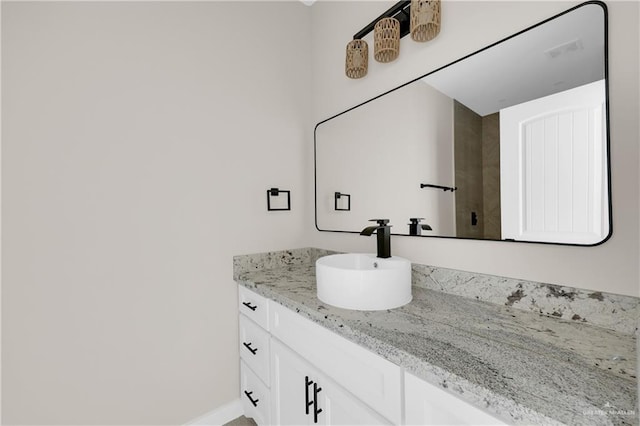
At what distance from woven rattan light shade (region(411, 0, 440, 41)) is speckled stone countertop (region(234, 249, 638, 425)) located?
106 centimetres

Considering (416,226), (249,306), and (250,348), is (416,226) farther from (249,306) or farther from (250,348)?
(250,348)

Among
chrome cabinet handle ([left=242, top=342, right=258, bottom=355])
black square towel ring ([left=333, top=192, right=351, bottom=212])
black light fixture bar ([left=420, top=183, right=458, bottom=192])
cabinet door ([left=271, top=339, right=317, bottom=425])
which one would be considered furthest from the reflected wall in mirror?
chrome cabinet handle ([left=242, top=342, right=258, bottom=355])

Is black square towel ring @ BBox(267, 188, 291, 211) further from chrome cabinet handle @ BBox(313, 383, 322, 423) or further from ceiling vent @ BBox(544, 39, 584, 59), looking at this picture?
ceiling vent @ BBox(544, 39, 584, 59)

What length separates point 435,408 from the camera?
2.12 feet

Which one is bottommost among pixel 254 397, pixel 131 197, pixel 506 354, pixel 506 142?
pixel 254 397

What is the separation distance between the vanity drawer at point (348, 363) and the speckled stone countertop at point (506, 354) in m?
0.04

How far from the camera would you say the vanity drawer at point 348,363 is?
0.74 metres

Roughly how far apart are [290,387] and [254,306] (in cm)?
41

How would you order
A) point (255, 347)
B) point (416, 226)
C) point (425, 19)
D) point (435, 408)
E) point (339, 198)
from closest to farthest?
point (435, 408), point (425, 19), point (416, 226), point (255, 347), point (339, 198)

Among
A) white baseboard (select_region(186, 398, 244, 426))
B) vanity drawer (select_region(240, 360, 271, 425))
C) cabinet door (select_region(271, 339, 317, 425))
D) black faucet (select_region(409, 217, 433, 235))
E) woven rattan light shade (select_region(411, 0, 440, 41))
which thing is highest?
woven rattan light shade (select_region(411, 0, 440, 41))

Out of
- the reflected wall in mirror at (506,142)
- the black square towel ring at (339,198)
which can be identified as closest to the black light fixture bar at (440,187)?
the reflected wall in mirror at (506,142)

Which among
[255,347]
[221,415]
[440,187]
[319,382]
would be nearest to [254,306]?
[255,347]

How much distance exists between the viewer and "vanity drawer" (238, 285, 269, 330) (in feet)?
4.22

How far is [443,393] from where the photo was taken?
0.63 meters
